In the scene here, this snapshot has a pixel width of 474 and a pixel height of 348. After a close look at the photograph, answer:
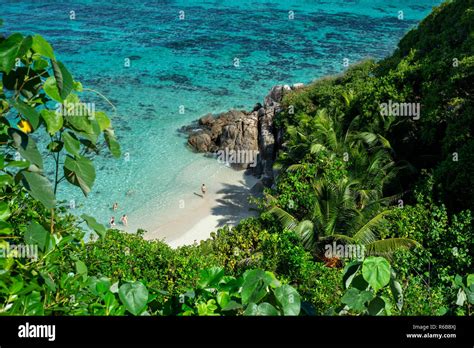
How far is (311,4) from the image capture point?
61594mm

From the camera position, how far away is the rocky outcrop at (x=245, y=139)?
24.9 metres

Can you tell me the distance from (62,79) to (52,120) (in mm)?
250

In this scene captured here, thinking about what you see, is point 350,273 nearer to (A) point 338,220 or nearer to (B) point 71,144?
(B) point 71,144

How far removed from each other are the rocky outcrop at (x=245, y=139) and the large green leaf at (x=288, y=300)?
68.5 feet

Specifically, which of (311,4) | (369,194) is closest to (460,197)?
(369,194)

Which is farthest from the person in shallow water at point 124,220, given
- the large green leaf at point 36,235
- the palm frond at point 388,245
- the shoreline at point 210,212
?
the large green leaf at point 36,235

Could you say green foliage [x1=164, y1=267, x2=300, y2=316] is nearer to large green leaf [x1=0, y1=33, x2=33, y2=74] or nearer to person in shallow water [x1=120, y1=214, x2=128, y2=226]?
large green leaf [x1=0, y1=33, x2=33, y2=74]

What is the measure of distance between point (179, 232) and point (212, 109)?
46.6ft

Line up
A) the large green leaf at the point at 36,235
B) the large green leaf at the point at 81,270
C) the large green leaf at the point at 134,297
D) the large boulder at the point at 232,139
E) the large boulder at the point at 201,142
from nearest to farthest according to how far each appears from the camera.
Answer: the large green leaf at the point at 134,297, the large green leaf at the point at 36,235, the large green leaf at the point at 81,270, the large boulder at the point at 232,139, the large boulder at the point at 201,142

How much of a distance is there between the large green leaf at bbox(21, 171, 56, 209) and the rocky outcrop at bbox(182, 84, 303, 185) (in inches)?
824

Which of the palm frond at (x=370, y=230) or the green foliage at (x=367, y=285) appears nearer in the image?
the green foliage at (x=367, y=285)

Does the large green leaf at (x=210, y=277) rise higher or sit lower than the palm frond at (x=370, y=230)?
higher

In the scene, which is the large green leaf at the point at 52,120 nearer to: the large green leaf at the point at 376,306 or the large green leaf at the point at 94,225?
the large green leaf at the point at 94,225

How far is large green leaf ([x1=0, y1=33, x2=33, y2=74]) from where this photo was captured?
2184mm
